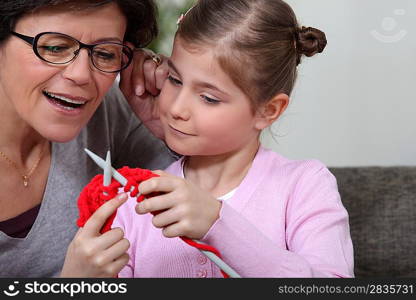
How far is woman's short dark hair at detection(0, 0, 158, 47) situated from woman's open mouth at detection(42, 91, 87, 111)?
0.17 m

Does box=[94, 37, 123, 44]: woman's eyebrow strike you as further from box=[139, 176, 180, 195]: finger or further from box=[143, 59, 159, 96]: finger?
box=[139, 176, 180, 195]: finger

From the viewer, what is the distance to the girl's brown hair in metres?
1.41

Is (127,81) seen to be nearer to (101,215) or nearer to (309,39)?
(309,39)

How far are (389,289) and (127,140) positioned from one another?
0.91 meters

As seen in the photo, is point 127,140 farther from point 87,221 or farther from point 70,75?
point 87,221

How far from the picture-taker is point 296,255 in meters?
1.31

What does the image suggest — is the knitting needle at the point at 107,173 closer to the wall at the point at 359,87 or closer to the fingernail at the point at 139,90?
the fingernail at the point at 139,90

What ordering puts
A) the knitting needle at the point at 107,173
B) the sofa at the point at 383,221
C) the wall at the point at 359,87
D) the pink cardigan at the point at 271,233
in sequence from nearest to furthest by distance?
the knitting needle at the point at 107,173, the pink cardigan at the point at 271,233, the sofa at the point at 383,221, the wall at the point at 359,87

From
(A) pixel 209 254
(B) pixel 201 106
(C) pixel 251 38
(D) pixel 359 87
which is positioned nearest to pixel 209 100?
(B) pixel 201 106

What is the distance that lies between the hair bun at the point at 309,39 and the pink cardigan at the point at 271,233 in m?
0.28

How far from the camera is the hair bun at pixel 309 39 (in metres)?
1.50

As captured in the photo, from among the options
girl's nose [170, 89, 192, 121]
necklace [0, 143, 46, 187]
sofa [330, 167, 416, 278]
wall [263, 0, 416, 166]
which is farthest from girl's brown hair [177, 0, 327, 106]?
wall [263, 0, 416, 166]

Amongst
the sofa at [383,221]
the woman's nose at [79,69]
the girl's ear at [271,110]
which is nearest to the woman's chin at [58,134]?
the woman's nose at [79,69]

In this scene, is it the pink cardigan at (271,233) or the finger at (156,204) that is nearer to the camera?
the finger at (156,204)
